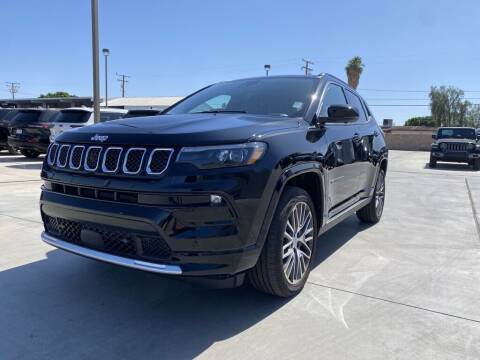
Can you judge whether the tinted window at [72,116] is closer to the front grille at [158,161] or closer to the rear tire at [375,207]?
the rear tire at [375,207]

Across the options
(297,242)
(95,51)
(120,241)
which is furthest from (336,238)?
(95,51)

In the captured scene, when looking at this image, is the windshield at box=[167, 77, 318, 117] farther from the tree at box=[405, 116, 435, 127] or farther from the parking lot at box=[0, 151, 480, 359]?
the tree at box=[405, 116, 435, 127]

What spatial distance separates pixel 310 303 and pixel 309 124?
1420 mm

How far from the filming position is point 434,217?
6.77 m

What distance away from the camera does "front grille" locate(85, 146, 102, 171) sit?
9.94ft

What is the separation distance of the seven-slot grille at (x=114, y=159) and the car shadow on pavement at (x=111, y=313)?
90cm

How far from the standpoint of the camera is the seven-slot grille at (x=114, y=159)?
2789 mm

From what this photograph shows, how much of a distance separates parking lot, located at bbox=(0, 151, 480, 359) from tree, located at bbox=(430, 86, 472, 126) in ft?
278

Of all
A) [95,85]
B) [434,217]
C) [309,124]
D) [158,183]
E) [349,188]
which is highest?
[95,85]

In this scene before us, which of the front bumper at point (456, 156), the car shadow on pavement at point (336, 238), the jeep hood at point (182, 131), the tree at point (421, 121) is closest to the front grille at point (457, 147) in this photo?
the front bumper at point (456, 156)

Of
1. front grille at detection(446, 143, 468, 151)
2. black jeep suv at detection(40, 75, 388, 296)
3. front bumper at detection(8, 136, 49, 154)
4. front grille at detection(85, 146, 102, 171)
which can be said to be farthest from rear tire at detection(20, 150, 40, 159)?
front grille at detection(446, 143, 468, 151)

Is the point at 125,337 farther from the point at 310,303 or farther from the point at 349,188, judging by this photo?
the point at 349,188

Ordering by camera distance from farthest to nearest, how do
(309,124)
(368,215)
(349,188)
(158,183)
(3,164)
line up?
(3,164), (368,215), (349,188), (309,124), (158,183)

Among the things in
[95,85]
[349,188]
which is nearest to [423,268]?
[349,188]
